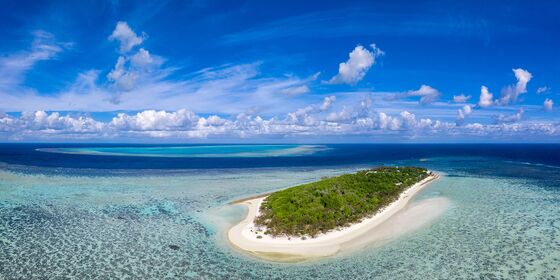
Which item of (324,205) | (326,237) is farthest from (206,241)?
(324,205)

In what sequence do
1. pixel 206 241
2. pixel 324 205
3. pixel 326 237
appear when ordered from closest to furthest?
pixel 206 241 → pixel 326 237 → pixel 324 205

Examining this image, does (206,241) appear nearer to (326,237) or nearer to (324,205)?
(326,237)

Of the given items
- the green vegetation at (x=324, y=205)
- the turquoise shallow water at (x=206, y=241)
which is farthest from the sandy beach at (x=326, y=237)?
the turquoise shallow water at (x=206, y=241)

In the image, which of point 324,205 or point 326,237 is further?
point 324,205

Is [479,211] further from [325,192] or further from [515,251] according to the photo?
[325,192]

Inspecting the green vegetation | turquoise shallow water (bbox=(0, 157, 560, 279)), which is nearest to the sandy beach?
the green vegetation
